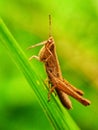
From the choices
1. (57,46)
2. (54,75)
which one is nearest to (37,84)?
(54,75)

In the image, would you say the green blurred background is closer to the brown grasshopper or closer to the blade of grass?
the brown grasshopper

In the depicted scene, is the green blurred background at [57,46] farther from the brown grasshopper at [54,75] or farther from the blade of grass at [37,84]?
the blade of grass at [37,84]

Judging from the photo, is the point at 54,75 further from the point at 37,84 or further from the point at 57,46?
the point at 37,84

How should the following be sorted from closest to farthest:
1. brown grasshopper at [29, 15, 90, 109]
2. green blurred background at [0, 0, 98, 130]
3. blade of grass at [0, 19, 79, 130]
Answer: blade of grass at [0, 19, 79, 130] → brown grasshopper at [29, 15, 90, 109] → green blurred background at [0, 0, 98, 130]

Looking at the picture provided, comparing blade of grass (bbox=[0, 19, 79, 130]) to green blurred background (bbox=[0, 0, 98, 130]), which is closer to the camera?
blade of grass (bbox=[0, 19, 79, 130])

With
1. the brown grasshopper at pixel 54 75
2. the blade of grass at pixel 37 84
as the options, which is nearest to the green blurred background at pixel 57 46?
the brown grasshopper at pixel 54 75

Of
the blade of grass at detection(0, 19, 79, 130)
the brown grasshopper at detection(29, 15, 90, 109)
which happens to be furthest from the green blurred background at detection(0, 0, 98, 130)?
the blade of grass at detection(0, 19, 79, 130)
